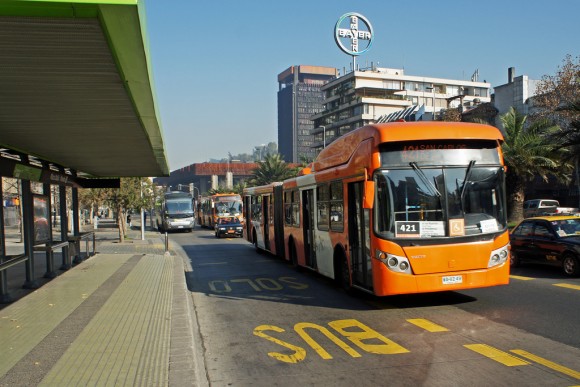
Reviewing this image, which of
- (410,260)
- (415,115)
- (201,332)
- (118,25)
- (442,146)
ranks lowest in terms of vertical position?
(201,332)

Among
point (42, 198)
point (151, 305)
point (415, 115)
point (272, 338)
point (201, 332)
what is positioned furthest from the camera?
point (415, 115)

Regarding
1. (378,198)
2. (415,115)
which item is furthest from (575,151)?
(415,115)

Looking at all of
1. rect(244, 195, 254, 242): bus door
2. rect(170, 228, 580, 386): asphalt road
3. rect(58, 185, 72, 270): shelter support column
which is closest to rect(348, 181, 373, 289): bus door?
rect(170, 228, 580, 386): asphalt road

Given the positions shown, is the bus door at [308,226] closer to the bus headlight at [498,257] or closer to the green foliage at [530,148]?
the bus headlight at [498,257]

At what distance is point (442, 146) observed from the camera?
9.41 m

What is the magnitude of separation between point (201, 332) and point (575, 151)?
782 inches

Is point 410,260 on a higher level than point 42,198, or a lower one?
lower

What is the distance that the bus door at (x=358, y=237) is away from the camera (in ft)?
31.5

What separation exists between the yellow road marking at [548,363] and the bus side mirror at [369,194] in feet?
10.3

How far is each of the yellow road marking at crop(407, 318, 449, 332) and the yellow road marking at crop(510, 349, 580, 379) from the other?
141cm

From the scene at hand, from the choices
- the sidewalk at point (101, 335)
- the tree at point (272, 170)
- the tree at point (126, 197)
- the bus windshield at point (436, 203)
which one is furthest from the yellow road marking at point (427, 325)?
the tree at point (272, 170)

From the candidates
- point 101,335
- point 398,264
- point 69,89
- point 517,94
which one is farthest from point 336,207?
point 517,94

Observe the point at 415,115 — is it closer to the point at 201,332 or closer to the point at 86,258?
the point at 86,258

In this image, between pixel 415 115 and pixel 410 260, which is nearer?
pixel 410 260
